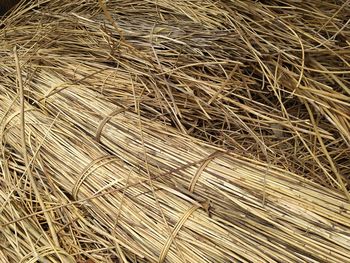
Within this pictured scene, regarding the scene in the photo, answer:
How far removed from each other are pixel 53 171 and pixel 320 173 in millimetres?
704

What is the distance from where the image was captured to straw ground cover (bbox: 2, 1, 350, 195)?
1.44 meters

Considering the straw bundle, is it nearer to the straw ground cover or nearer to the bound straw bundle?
the bound straw bundle

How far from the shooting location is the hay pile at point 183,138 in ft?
3.85

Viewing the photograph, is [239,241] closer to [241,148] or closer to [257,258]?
[257,258]

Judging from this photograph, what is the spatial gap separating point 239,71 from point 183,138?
0.35m

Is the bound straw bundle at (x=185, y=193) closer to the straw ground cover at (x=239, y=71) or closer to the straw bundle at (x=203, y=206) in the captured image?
the straw bundle at (x=203, y=206)

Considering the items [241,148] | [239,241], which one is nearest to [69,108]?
[241,148]

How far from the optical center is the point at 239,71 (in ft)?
5.24

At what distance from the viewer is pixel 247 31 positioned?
163 cm

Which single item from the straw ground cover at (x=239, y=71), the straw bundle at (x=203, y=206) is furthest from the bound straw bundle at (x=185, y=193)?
the straw ground cover at (x=239, y=71)

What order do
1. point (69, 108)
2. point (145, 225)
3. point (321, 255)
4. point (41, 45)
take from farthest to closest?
1. point (41, 45)
2. point (69, 108)
3. point (145, 225)
4. point (321, 255)

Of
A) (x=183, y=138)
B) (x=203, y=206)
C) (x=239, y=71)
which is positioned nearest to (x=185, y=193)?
(x=203, y=206)

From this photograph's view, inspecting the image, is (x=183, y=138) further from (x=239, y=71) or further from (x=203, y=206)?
(x=239, y=71)

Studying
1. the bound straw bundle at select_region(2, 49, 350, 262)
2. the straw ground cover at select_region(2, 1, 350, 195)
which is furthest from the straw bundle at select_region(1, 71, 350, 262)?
the straw ground cover at select_region(2, 1, 350, 195)
